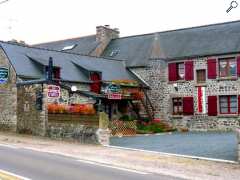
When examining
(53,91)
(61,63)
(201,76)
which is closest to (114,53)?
(61,63)

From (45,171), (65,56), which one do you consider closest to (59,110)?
(65,56)

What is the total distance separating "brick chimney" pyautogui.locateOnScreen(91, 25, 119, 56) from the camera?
133 ft

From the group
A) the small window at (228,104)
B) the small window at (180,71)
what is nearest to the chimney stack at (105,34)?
the small window at (180,71)

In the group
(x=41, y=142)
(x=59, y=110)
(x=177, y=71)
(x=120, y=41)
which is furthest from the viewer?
(x=120, y=41)

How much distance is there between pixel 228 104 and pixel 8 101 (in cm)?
1457

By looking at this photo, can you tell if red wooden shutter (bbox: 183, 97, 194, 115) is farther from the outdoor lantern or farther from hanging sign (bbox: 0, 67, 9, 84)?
hanging sign (bbox: 0, 67, 9, 84)

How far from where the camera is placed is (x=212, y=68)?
31.3 metres

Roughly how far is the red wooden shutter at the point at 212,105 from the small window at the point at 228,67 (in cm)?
170

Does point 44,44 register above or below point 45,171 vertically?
above

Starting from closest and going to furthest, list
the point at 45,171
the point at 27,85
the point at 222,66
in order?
the point at 45,171 → the point at 27,85 → the point at 222,66

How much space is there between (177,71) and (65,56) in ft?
27.1

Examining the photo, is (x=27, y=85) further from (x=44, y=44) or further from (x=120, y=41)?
(x=44, y=44)

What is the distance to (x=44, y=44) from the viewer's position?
48531mm

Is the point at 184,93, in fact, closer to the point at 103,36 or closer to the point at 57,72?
the point at 57,72
